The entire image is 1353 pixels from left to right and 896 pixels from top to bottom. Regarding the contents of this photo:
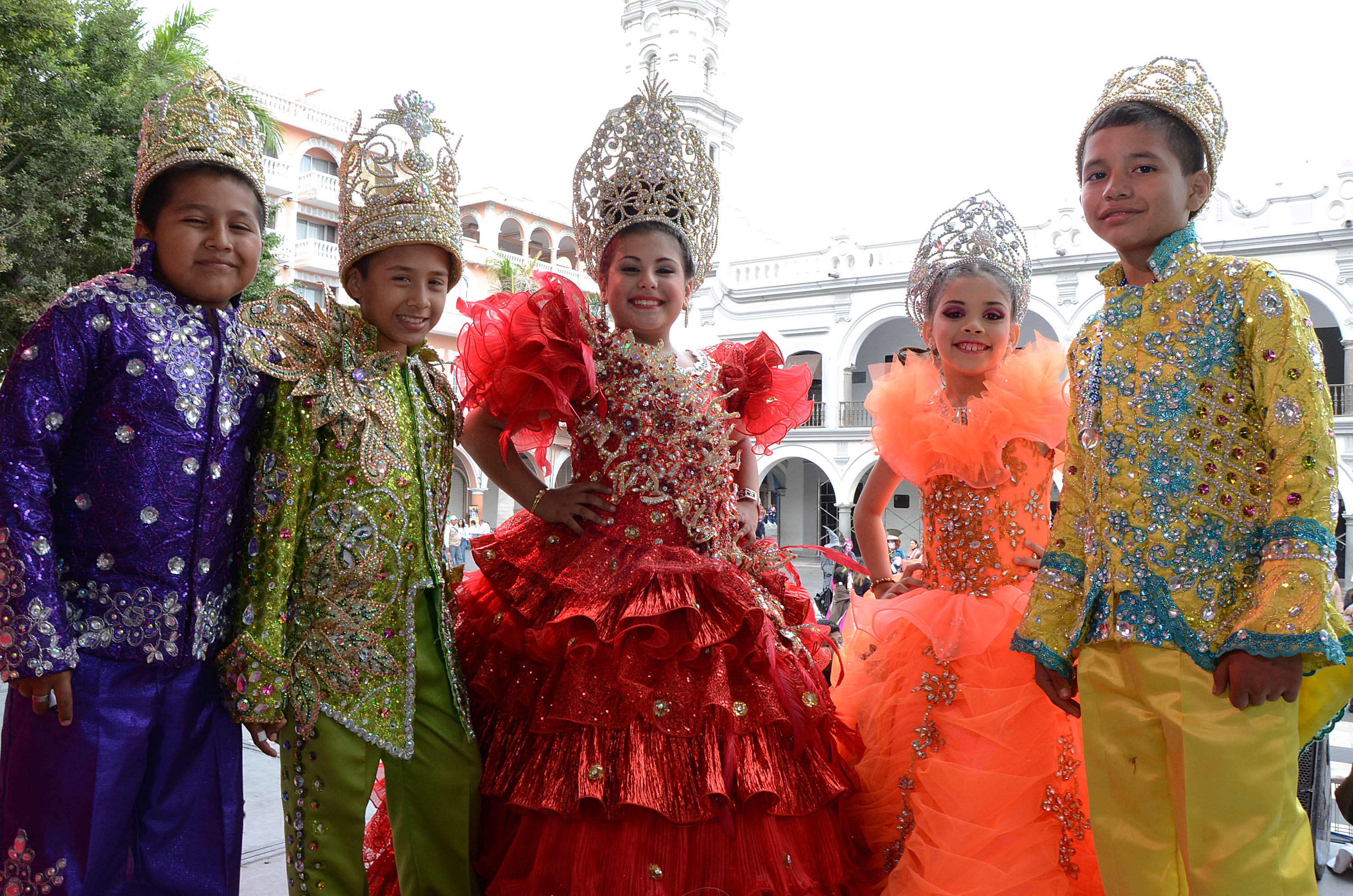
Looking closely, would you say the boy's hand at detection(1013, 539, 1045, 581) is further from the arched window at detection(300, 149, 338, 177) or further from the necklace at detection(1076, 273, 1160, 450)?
the arched window at detection(300, 149, 338, 177)

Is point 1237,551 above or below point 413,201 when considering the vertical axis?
below

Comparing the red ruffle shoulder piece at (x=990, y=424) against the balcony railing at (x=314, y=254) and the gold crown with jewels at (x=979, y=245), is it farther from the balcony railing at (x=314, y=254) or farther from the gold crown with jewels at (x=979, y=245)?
the balcony railing at (x=314, y=254)

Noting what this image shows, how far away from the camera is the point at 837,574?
319 inches

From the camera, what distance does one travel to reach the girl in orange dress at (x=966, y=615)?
6.42 ft

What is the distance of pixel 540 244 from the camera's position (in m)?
26.3

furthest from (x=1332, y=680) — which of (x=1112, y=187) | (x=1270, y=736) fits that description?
(x=1112, y=187)

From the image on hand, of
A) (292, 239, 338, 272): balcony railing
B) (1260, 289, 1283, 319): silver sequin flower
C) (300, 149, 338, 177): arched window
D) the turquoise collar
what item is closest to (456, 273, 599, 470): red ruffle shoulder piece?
the turquoise collar

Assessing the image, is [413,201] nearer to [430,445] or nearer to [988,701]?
[430,445]

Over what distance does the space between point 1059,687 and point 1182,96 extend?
113cm

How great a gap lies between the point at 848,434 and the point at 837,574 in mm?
8509

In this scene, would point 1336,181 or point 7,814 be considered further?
point 1336,181

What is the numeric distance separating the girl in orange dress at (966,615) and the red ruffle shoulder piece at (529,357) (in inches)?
36.6

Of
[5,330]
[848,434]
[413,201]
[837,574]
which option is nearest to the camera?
[413,201]

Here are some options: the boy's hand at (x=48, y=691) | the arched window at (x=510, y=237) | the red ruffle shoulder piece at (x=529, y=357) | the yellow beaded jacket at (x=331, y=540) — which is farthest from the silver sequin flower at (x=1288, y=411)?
the arched window at (x=510, y=237)
